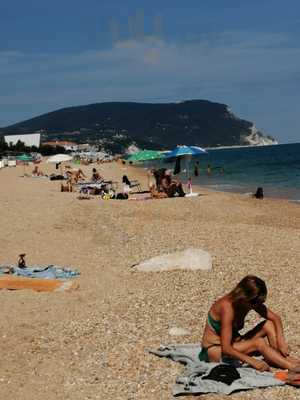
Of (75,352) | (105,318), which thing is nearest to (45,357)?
(75,352)

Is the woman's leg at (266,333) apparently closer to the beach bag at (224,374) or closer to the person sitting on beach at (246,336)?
the person sitting on beach at (246,336)

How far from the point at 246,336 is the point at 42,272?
181 inches

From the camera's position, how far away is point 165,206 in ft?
60.5

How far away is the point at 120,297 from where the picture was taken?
8.48 metres

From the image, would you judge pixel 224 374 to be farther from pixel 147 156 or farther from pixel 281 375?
pixel 147 156

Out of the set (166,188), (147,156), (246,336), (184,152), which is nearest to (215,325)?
(246,336)

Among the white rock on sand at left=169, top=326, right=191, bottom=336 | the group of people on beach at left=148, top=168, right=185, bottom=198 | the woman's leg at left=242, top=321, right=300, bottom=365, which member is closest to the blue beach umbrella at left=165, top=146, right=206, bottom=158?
the group of people on beach at left=148, top=168, right=185, bottom=198

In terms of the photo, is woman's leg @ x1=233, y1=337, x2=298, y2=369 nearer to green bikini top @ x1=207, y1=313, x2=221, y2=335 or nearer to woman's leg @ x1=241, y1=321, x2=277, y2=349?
woman's leg @ x1=241, y1=321, x2=277, y2=349

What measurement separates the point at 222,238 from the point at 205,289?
14.6ft

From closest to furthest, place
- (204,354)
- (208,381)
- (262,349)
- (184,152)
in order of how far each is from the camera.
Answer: (208,381)
(262,349)
(204,354)
(184,152)

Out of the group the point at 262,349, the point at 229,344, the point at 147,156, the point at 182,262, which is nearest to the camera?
the point at 229,344

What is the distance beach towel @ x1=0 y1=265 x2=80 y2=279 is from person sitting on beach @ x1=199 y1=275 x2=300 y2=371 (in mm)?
4185

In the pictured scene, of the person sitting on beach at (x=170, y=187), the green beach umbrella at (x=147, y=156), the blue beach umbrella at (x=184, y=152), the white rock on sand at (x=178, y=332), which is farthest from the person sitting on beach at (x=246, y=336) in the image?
the green beach umbrella at (x=147, y=156)

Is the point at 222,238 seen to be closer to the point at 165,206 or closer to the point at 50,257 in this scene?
the point at 50,257
